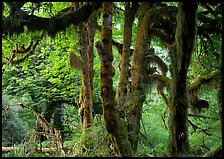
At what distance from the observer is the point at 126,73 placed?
8.08 m

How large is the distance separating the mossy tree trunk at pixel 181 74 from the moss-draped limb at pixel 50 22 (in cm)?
146

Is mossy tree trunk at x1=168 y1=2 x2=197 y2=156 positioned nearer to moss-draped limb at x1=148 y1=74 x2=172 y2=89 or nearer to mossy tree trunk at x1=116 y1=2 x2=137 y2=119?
mossy tree trunk at x1=116 y1=2 x2=137 y2=119

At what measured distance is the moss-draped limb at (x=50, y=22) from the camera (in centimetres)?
523

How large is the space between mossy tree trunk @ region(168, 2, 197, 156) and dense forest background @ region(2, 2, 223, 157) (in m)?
0.02

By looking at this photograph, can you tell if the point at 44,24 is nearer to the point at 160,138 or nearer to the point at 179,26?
the point at 179,26

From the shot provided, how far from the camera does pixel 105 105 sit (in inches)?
210

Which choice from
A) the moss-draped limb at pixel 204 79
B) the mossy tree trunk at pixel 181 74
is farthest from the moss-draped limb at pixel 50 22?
the moss-draped limb at pixel 204 79

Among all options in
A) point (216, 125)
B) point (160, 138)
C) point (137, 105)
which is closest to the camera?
point (137, 105)

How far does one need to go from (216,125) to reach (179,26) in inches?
178

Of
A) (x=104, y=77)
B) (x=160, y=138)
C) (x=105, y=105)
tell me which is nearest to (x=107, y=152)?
(x=105, y=105)

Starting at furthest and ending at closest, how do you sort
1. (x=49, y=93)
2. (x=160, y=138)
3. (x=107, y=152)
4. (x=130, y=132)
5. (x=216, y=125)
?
(x=49, y=93) → (x=160, y=138) → (x=216, y=125) → (x=130, y=132) → (x=107, y=152)

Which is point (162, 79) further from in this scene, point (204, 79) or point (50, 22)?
point (50, 22)

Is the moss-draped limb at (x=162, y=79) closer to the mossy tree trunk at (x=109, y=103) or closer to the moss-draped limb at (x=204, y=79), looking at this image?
the moss-draped limb at (x=204, y=79)

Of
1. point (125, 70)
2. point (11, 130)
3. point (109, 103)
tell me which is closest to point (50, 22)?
point (109, 103)
